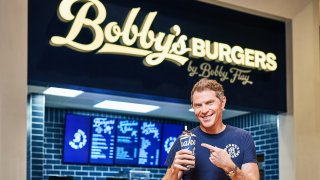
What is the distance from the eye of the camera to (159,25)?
5.84 meters

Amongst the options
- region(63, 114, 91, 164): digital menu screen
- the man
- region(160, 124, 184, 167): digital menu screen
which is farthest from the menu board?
the man

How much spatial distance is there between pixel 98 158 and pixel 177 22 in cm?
288

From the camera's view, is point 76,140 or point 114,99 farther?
point 76,140

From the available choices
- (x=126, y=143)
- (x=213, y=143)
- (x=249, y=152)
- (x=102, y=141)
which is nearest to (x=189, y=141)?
(x=213, y=143)

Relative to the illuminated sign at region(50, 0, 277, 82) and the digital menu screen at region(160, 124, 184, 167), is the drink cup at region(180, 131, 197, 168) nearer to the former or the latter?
the illuminated sign at region(50, 0, 277, 82)

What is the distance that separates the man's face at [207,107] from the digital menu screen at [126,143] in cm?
567

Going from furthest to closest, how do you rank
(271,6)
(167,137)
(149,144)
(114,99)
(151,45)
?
(167,137), (149,144), (114,99), (271,6), (151,45)

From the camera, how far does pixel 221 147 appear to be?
2.53 m

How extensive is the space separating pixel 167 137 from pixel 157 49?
313cm
